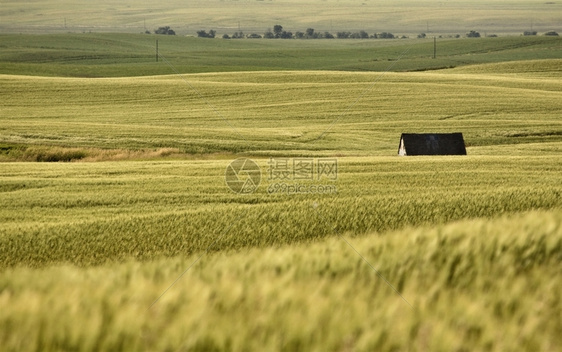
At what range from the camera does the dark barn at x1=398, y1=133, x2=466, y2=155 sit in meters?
28.5

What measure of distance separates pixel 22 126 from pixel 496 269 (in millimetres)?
31888

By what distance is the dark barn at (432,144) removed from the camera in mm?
28469

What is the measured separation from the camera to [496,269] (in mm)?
4832

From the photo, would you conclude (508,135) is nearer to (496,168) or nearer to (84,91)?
(496,168)

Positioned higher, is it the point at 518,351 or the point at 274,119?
the point at 518,351

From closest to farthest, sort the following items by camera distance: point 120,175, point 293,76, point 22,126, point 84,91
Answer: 1. point 120,175
2. point 22,126
3. point 84,91
4. point 293,76

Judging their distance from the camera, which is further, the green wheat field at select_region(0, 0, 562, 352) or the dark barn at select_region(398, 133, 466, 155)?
the dark barn at select_region(398, 133, 466, 155)

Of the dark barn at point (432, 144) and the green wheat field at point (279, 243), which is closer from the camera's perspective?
the green wheat field at point (279, 243)

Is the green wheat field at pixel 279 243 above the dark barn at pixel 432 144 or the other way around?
above

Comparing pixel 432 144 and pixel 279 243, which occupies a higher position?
pixel 279 243

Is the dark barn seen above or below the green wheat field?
below

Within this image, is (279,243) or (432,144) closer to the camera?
(279,243)

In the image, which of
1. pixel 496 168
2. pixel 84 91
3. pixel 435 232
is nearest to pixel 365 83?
pixel 84 91

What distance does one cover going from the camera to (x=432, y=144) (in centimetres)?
2880
